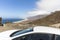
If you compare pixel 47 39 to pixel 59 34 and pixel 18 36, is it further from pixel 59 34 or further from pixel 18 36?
pixel 18 36

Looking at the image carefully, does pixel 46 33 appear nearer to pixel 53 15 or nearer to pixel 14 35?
pixel 14 35

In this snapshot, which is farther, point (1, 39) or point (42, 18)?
point (42, 18)

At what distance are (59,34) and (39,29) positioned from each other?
0.69 metres

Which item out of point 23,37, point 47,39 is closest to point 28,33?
point 23,37

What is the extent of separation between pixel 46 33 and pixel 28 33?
56 centimetres

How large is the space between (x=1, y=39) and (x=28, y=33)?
875 mm

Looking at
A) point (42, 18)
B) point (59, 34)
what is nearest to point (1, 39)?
point (59, 34)

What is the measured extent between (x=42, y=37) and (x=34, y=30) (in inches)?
15.1

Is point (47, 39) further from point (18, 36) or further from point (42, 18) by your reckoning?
point (42, 18)

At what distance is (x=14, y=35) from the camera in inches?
246

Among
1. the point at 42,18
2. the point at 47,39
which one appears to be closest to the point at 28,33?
the point at 47,39

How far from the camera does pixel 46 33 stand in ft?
19.5

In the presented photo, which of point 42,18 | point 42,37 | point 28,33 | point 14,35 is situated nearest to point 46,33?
point 42,37

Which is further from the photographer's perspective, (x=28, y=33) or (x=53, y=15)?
(x=53, y=15)
